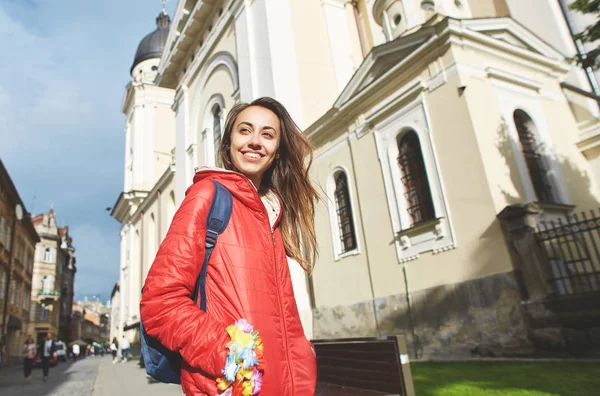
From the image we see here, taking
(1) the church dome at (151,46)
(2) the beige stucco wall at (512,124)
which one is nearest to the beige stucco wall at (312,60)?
(2) the beige stucco wall at (512,124)

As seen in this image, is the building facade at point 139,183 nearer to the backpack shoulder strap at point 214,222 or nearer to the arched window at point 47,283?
the arched window at point 47,283

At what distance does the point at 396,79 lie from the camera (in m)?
10.1

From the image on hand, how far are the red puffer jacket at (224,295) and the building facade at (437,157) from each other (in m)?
6.03

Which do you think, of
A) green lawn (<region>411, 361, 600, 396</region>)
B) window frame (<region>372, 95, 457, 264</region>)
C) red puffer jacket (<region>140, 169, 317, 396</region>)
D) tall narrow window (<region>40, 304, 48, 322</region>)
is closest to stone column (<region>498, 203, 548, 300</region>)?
window frame (<region>372, 95, 457, 264</region>)

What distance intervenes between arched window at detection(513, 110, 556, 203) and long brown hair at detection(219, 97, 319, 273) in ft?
26.6

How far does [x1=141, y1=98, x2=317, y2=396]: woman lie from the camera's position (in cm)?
122

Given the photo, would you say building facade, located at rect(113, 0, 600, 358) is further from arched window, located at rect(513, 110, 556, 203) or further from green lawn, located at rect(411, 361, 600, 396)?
green lawn, located at rect(411, 361, 600, 396)

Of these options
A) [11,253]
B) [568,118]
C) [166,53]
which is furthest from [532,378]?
[11,253]

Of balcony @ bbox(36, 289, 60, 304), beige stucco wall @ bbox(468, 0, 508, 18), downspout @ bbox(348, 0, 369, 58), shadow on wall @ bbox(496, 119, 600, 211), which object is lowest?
shadow on wall @ bbox(496, 119, 600, 211)

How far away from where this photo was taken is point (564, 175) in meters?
9.20

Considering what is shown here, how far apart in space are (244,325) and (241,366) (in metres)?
0.13

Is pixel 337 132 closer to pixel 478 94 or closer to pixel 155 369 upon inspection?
pixel 478 94

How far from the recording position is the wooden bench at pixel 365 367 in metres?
3.58

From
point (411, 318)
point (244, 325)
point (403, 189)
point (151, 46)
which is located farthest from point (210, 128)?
point (151, 46)
